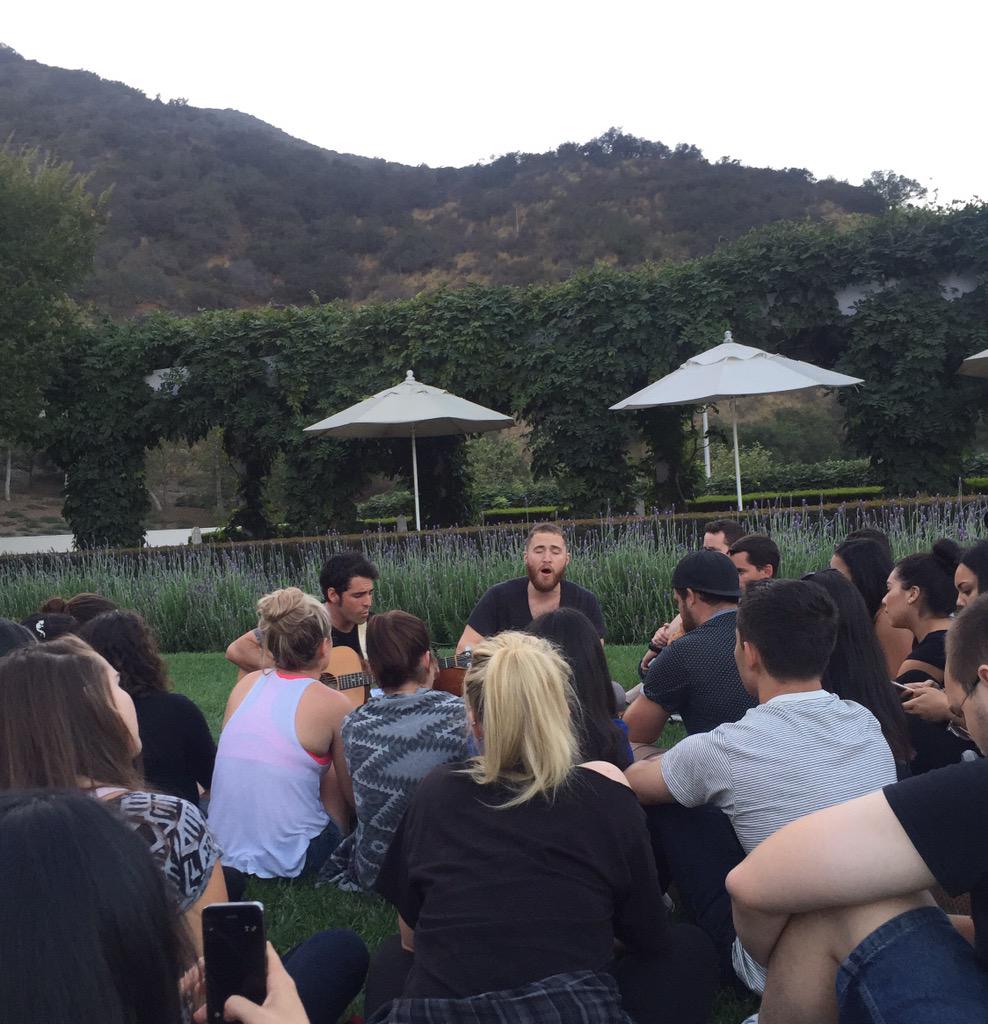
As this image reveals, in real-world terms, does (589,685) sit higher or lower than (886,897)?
higher

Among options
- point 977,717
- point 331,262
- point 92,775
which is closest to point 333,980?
point 92,775

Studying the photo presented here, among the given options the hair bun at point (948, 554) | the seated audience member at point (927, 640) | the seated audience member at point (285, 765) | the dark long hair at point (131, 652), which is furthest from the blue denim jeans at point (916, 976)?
the hair bun at point (948, 554)

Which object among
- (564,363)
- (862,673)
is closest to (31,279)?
(564,363)

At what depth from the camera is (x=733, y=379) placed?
32.4 ft

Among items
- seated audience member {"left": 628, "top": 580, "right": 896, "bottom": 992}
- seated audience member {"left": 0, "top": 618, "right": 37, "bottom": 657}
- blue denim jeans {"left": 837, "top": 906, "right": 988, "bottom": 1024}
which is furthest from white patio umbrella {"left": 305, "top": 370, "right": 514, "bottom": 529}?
blue denim jeans {"left": 837, "top": 906, "right": 988, "bottom": 1024}

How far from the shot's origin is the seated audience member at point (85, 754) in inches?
79.0

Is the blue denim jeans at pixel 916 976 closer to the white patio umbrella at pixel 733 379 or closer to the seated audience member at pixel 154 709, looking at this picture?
the seated audience member at pixel 154 709

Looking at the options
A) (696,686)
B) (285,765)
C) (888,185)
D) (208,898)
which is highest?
(888,185)

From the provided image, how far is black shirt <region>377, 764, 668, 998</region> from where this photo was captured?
6.61ft

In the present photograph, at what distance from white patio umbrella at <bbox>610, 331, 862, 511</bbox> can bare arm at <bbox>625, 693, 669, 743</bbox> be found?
6226mm

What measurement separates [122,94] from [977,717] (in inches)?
3062

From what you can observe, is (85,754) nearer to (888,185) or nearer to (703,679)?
(703,679)

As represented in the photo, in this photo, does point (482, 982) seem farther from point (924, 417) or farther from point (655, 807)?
point (924, 417)

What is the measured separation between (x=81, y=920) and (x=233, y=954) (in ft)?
1.66
